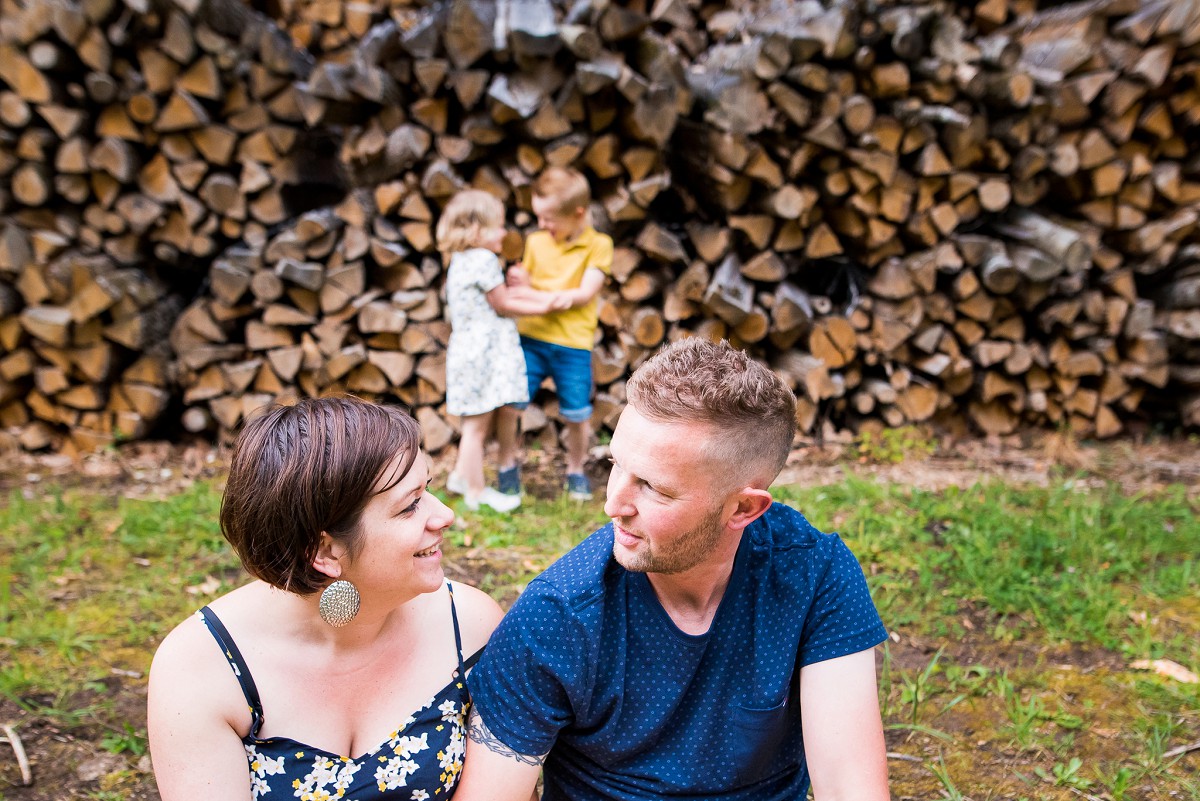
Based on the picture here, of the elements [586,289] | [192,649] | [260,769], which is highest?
[586,289]

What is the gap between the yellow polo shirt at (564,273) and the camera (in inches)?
150

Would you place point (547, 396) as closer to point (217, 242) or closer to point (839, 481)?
point (839, 481)

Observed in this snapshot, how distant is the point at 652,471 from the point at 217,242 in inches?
148

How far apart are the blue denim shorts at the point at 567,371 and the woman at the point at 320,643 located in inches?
90.9

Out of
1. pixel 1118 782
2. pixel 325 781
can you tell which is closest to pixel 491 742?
pixel 325 781

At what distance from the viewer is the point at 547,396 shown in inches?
180

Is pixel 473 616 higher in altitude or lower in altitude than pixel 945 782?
higher

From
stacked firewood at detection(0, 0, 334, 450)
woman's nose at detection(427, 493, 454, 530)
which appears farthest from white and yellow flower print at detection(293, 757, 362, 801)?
stacked firewood at detection(0, 0, 334, 450)

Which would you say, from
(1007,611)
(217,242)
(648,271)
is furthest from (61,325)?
(1007,611)

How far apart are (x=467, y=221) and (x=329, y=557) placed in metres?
2.37

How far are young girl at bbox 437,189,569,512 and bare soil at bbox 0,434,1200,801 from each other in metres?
0.42

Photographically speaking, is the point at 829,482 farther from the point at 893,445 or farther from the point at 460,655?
the point at 460,655

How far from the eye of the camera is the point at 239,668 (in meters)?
1.45

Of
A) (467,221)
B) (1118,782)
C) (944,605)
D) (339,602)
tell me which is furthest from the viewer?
(467,221)
